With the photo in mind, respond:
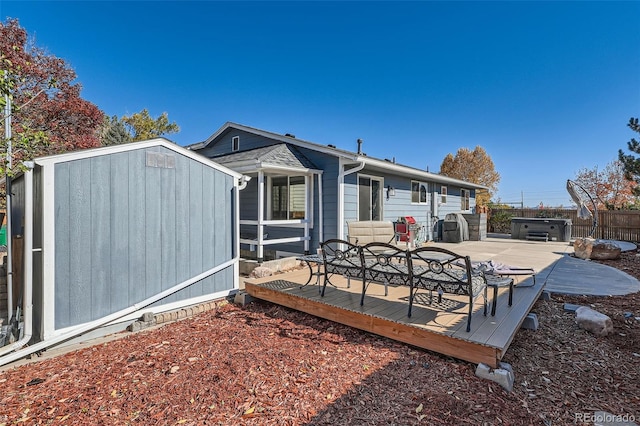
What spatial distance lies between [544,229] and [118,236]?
1457cm

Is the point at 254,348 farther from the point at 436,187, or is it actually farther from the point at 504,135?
the point at 504,135

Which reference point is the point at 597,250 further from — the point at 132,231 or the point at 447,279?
the point at 132,231

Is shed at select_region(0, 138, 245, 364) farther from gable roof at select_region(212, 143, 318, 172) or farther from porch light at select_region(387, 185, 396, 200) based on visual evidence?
porch light at select_region(387, 185, 396, 200)

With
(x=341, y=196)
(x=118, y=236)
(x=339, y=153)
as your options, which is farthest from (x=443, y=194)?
(x=118, y=236)

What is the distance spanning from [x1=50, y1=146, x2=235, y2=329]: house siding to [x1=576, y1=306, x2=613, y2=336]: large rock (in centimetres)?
479

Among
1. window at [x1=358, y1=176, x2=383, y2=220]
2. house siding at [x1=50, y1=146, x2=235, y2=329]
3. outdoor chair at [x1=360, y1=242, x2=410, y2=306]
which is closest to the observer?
house siding at [x1=50, y1=146, x2=235, y2=329]

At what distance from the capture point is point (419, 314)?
3330 millimetres

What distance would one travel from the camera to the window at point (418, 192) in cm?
1079

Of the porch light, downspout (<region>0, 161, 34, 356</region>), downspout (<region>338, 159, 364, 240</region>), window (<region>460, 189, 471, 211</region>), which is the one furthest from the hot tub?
downspout (<region>0, 161, 34, 356</region>)

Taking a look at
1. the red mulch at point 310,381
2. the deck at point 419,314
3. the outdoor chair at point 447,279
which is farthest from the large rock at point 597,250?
the outdoor chair at point 447,279

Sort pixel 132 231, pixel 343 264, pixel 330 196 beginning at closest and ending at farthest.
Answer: pixel 132 231, pixel 343 264, pixel 330 196

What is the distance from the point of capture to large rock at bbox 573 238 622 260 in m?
8.04

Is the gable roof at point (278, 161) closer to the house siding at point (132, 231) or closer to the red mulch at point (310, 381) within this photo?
the house siding at point (132, 231)

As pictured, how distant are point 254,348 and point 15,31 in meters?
11.9
